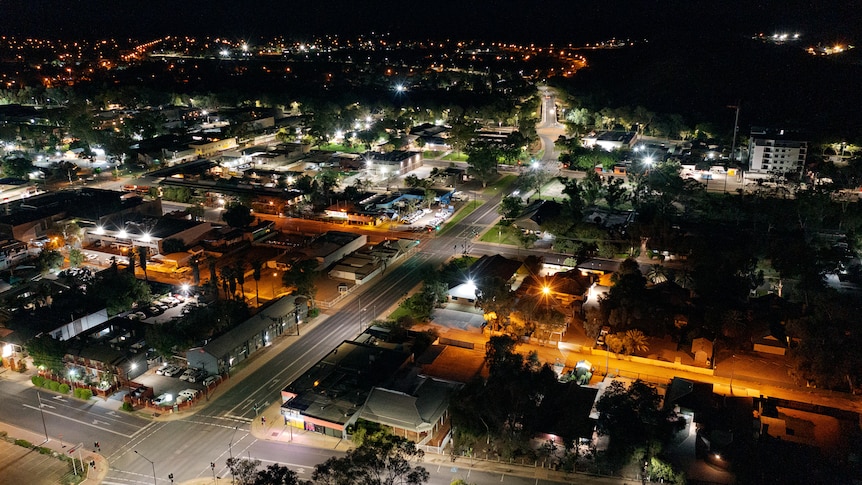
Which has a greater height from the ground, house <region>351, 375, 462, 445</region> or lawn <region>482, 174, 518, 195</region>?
house <region>351, 375, 462, 445</region>

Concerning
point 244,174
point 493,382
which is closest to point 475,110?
point 244,174

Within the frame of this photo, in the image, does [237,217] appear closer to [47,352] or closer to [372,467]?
[47,352]

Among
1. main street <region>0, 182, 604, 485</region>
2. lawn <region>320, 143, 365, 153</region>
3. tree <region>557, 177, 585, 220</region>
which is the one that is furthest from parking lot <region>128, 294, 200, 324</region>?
lawn <region>320, 143, 365, 153</region>

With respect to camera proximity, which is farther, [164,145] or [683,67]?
[683,67]

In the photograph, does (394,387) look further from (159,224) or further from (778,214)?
(778,214)

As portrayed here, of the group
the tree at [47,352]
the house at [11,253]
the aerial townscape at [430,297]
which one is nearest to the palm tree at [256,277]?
the aerial townscape at [430,297]

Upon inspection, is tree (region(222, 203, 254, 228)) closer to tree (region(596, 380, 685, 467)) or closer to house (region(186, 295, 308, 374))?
house (region(186, 295, 308, 374))

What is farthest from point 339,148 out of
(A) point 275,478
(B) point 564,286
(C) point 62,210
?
(A) point 275,478
